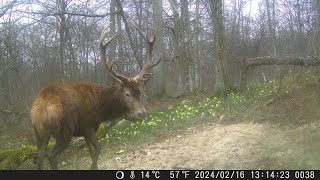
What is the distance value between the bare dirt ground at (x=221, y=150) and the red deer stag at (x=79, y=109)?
104 centimetres

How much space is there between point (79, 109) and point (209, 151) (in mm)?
2915

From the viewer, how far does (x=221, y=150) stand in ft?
28.5

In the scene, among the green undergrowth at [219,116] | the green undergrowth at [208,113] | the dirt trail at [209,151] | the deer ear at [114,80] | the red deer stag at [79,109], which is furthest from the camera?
the green undergrowth at [208,113]

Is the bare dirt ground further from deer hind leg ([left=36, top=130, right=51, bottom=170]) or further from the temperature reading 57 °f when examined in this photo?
deer hind leg ([left=36, top=130, right=51, bottom=170])

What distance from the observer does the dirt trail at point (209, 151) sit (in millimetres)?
7918

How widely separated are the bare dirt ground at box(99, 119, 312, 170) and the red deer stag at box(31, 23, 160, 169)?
1.04m

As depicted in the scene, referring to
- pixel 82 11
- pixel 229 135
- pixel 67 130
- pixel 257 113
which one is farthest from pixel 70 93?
pixel 82 11

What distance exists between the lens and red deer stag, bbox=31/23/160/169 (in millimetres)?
7789

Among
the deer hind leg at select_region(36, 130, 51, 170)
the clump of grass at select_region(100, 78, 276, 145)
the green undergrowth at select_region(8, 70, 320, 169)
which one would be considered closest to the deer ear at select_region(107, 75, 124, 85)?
the green undergrowth at select_region(8, 70, 320, 169)

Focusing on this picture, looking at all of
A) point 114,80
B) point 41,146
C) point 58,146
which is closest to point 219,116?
point 114,80

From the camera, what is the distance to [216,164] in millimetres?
7883

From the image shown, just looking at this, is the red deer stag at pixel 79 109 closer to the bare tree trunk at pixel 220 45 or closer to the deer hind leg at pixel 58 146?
the deer hind leg at pixel 58 146

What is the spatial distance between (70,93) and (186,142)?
3123 mm

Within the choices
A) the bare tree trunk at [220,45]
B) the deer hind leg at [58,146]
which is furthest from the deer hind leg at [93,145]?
the bare tree trunk at [220,45]
